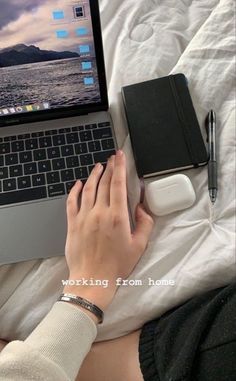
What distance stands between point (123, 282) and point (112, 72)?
39 centimetres

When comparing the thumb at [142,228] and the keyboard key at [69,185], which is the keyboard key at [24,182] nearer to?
the keyboard key at [69,185]

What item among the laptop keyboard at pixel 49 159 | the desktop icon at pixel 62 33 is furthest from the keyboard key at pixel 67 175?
the desktop icon at pixel 62 33

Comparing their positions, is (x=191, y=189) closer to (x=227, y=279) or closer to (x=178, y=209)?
(x=178, y=209)

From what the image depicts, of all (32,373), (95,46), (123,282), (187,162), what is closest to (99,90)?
(95,46)

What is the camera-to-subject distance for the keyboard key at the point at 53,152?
27.2 inches

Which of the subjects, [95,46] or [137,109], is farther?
[137,109]

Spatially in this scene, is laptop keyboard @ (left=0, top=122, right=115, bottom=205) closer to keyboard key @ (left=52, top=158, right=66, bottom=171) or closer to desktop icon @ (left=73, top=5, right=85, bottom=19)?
keyboard key @ (left=52, top=158, right=66, bottom=171)

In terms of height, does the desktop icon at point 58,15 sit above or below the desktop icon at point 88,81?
above

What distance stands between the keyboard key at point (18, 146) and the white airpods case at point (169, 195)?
0.73 feet

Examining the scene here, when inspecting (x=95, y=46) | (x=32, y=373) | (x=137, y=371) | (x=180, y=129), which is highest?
(x=95, y=46)

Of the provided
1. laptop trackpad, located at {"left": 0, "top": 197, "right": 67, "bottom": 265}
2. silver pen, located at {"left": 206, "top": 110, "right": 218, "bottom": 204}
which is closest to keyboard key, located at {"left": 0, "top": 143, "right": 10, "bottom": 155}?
laptop trackpad, located at {"left": 0, "top": 197, "right": 67, "bottom": 265}

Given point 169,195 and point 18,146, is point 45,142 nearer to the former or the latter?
point 18,146

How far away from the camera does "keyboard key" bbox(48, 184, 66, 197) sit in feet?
2.18

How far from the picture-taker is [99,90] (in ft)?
2.23
